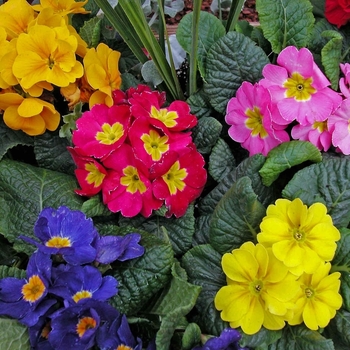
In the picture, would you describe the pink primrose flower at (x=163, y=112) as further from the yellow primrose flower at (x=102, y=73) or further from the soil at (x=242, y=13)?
the soil at (x=242, y=13)

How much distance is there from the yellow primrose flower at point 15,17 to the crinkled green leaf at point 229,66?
1.37 feet

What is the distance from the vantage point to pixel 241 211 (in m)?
1.05

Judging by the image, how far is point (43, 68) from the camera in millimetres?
1196

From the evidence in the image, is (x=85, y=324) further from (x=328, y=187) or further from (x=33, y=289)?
(x=328, y=187)

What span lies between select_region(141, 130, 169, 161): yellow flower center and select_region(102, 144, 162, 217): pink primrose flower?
3 cm

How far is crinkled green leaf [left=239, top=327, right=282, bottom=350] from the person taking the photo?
3.28ft

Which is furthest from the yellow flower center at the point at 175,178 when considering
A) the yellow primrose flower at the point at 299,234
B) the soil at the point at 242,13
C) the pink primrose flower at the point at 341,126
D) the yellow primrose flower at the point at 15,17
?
the soil at the point at 242,13

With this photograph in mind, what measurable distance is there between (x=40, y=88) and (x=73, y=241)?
382mm

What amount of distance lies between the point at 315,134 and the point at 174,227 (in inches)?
14.1

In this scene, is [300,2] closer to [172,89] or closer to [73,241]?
[172,89]

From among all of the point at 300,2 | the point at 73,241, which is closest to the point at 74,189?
the point at 73,241

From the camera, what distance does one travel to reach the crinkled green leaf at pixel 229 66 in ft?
4.13

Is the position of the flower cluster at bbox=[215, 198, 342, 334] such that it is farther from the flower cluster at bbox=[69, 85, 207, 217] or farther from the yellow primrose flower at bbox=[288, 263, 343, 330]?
the flower cluster at bbox=[69, 85, 207, 217]

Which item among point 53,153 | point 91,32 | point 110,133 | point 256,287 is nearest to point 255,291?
point 256,287
